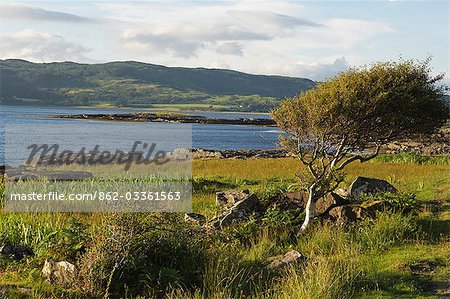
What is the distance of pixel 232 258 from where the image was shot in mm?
12625

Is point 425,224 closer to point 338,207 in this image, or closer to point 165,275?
point 338,207

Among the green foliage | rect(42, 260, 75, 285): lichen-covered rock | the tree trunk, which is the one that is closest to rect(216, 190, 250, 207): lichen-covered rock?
the tree trunk

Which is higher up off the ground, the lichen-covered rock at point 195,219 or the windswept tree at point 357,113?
the windswept tree at point 357,113

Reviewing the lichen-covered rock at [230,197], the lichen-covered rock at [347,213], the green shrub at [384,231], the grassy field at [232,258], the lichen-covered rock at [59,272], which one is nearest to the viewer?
the grassy field at [232,258]

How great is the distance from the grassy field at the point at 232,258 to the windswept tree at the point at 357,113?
1.92m

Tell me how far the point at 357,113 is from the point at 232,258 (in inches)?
243

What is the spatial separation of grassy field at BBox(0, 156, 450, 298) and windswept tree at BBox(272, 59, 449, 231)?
1924 millimetres

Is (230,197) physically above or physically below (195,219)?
above

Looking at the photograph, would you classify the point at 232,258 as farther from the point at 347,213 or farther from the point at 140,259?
the point at 347,213

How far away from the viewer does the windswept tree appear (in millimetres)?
15953

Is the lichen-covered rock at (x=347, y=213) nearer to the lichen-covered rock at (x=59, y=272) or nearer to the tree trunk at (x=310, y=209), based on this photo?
the tree trunk at (x=310, y=209)

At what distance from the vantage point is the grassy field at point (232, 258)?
10.6m

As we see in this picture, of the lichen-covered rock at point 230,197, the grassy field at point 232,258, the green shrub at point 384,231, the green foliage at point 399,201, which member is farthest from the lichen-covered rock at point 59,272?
the green foliage at point 399,201

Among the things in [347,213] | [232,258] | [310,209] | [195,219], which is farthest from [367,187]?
[232,258]
